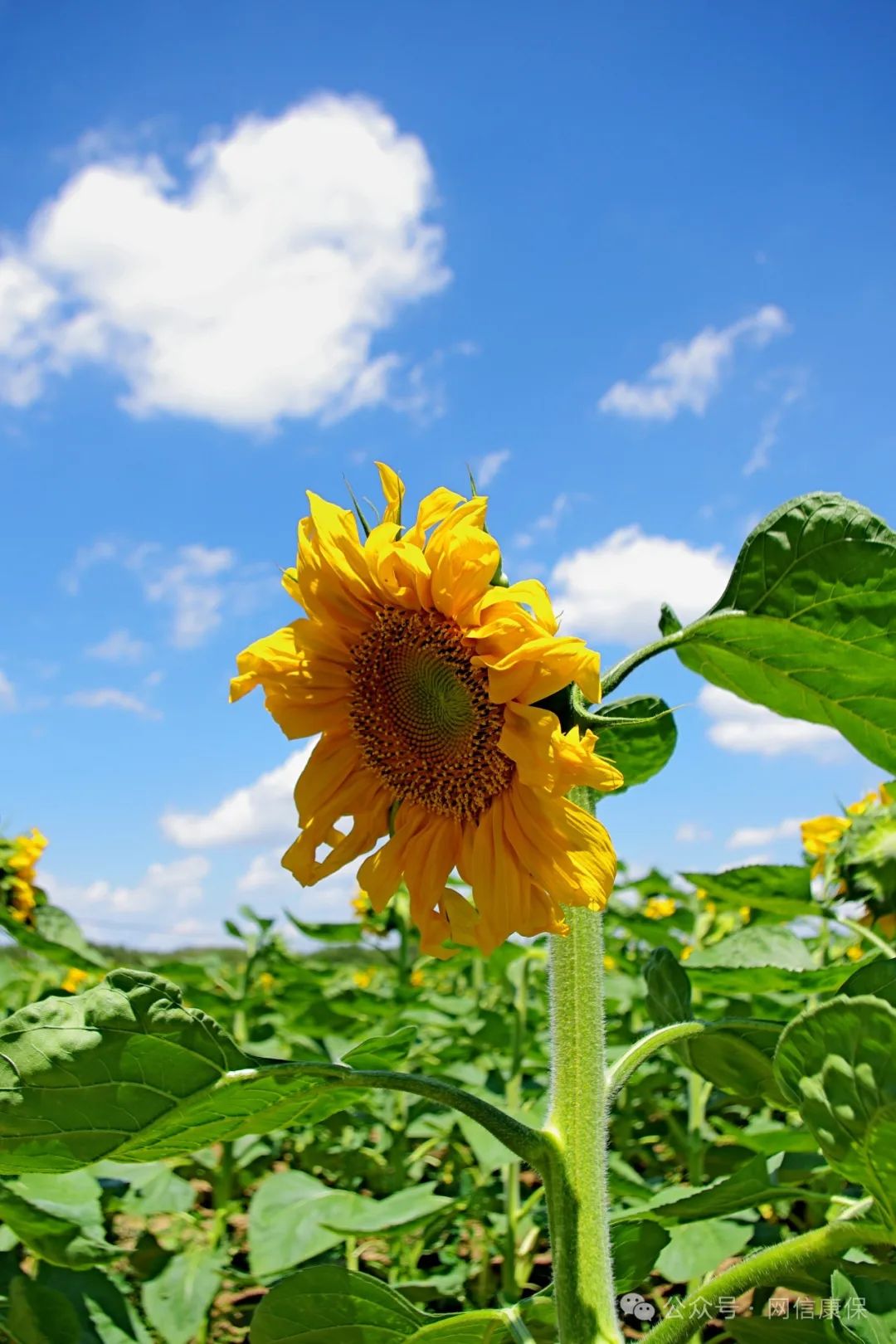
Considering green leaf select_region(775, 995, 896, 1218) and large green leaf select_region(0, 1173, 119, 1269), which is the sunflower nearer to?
green leaf select_region(775, 995, 896, 1218)

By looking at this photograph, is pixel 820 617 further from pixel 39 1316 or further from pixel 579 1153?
pixel 39 1316

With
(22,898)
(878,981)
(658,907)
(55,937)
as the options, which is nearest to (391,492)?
(878,981)

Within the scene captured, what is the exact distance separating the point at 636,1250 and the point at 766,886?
2.77 feet

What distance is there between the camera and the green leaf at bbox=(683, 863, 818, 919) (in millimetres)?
2232

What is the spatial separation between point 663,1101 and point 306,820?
2892 mm

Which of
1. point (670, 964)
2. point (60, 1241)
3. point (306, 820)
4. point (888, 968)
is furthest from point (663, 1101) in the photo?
point (888, 968)

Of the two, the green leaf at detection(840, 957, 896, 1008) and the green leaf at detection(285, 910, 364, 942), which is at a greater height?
the green leaf at detection(285, 910, 364, 942)

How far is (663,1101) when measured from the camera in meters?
4.01

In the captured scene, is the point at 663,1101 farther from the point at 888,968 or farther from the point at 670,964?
the point at 888,968

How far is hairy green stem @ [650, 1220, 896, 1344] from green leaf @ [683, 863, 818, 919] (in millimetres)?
975

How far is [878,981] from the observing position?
1.08 metres

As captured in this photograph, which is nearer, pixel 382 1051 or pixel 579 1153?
pixel 579 1153

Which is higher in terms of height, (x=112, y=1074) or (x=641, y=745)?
(x=641, y=745)

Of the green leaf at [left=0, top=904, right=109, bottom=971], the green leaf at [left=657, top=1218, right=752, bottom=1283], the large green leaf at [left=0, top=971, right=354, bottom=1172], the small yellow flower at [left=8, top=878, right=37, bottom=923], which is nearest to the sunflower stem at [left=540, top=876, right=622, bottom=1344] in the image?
the large green leaf at [left=0, top=971, right=354, bottom=1172]
